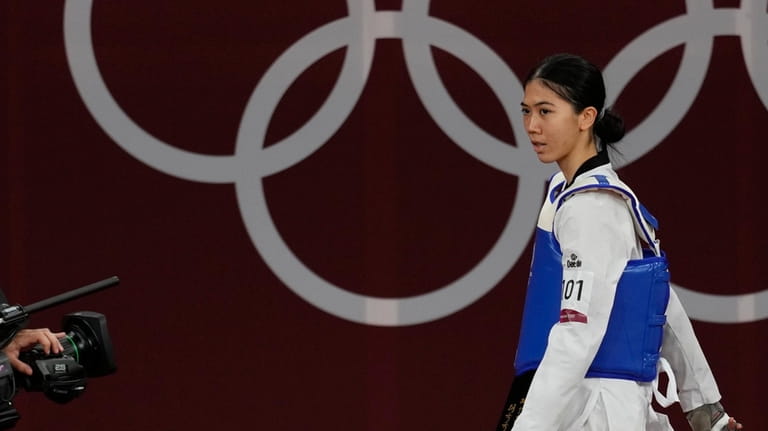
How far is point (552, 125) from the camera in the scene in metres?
3.00

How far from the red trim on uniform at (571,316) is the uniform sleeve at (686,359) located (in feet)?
1.44

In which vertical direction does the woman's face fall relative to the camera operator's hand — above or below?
above

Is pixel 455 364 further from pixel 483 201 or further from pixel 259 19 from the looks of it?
pixel 259 19

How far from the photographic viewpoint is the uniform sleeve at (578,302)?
278 centimetres

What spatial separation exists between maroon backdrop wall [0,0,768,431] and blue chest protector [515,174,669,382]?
84.5 inches

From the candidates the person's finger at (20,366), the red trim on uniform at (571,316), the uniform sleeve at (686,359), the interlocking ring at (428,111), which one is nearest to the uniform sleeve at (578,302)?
the red trim on uniform at (571,316)

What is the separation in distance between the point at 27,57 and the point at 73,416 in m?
1.42

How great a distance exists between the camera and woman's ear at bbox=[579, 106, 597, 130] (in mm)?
3016

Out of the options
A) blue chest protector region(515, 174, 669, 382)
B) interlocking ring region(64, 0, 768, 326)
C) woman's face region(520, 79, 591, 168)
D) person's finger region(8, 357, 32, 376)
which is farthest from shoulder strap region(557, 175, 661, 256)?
interlocking ring region(64, 0, 768, 326)

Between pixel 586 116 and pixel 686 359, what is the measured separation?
2.19ft

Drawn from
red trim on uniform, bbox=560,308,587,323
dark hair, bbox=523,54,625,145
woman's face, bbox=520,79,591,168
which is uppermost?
dark hair, bbox=523,54,625,145

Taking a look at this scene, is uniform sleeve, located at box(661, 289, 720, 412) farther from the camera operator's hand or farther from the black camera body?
the camera operator's hand

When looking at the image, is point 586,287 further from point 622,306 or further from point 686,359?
point 686,359

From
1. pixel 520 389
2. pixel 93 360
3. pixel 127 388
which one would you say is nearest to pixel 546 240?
pixel 520 389
